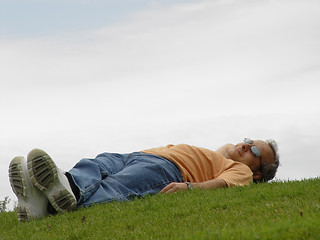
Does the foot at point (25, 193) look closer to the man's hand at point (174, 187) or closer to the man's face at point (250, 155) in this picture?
the man's hand at point (174, 187)

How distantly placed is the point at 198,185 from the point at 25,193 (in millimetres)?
2642

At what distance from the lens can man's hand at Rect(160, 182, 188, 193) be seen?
8461 mm

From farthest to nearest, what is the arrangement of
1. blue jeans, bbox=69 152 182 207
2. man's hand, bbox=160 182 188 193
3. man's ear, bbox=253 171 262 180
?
man's ear, bbox=253 171 262 180, man's hand, bbox=160 182 188 193, blue jeans, bbox=69 152 182 207

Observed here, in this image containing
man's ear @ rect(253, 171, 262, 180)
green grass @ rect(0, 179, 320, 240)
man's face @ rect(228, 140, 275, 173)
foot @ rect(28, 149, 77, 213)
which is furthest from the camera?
man's ear @ rect(253, 171, 262, 180)

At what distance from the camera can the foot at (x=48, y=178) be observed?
25.4ft

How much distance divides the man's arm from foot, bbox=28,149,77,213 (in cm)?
151

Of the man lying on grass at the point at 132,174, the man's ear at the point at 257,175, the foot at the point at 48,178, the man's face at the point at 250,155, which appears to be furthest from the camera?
the man's ear at the point at 257,175

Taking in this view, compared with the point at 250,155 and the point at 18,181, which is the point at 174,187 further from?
the point at 18,181

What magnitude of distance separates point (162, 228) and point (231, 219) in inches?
32.3

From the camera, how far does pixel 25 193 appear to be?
7918 mm

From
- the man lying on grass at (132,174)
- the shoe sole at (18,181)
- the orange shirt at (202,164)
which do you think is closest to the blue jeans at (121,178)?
the man lying on grass at (132,174)

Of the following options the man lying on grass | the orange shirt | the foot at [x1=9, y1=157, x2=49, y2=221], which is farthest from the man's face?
the foot at [x1=9, y1=157, x2=49, y2=221]

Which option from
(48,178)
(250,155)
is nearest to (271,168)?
(250,155)

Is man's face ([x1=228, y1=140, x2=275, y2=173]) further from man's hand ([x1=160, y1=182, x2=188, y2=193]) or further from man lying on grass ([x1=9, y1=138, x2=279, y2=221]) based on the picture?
man's hand ([x1=160, y1=182, x2=188, y2=193])
